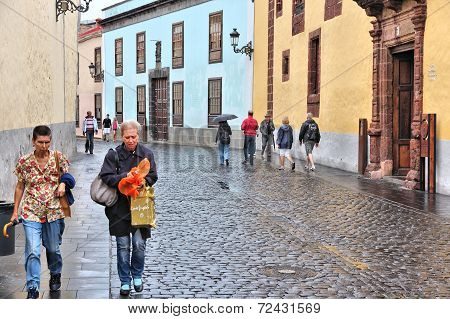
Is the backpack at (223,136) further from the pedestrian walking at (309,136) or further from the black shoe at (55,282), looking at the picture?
the black shoe at (55,282)

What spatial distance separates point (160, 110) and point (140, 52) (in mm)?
3794

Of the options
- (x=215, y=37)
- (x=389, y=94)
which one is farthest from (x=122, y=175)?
(x=215, y=37)

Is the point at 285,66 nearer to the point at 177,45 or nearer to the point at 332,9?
the point at 332,9

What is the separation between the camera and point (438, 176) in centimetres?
1503

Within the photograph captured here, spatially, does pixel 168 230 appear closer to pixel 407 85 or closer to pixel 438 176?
pixel 438 176

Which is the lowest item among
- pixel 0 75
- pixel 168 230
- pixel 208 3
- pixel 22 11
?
pixel 168 230

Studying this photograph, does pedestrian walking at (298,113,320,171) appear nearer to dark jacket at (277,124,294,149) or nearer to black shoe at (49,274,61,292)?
dark jacket at (277,124,294,149)

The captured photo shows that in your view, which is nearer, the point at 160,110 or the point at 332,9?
the point at 332,9

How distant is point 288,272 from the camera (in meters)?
7.70

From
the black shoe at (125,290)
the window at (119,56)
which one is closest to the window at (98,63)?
the window at (119,56)

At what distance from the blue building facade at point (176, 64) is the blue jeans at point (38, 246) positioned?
25.3 m

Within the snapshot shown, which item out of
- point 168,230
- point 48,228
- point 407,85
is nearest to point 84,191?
point 168,230

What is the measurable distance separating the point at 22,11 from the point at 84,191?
3.53m

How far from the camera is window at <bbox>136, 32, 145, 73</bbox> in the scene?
42625 mm
